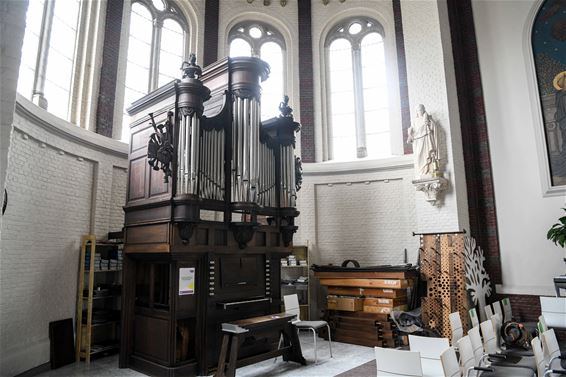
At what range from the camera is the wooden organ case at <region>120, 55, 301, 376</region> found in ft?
17.3

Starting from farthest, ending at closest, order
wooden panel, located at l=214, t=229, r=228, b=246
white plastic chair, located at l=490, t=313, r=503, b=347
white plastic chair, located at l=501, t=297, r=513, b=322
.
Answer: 1. white plastic chair, located at l=501, t=297, r=513, b=322
2. wooden panel, located at l=214, t=229, r=228, b=246
3. white plastic chair, located at l=490, t=313, r=503, b=347

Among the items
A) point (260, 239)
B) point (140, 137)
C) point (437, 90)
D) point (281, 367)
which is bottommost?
point (281, 367)

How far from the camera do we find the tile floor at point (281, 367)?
540cm

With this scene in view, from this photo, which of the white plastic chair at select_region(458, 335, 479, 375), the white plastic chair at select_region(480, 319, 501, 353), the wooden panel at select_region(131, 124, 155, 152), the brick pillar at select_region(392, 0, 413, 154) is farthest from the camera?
the brick pillar at select_region(392, 0, 413, 154)

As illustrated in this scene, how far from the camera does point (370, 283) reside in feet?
23.8

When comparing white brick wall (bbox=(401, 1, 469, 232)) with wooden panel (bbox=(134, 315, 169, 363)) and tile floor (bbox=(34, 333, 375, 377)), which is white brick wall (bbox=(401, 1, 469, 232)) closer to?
tile floor (bbox=(34, 333, 375, 377))

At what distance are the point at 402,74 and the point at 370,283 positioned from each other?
16.8 ft

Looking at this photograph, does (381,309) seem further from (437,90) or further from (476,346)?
(437,90)

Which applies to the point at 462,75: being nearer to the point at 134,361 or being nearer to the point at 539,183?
the point at 539,183

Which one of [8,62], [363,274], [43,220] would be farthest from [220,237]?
[8,62]

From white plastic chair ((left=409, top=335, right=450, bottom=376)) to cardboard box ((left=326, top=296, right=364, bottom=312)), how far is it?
3182 millimetres

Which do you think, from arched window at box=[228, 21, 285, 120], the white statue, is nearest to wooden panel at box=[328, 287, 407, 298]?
the white statue

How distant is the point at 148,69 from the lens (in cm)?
862

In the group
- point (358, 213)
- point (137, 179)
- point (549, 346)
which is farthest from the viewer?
point (358, 213)
